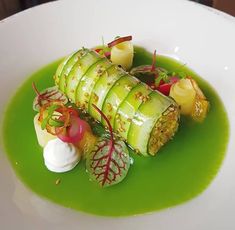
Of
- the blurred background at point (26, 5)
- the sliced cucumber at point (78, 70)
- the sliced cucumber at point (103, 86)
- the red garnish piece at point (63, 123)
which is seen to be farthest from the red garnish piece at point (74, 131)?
the blurred background at point (26, 5)

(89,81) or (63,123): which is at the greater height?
(89,81)

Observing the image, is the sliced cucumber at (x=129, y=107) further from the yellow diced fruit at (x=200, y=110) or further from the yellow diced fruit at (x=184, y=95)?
the yellow diced fruit at (x=200, y=110)

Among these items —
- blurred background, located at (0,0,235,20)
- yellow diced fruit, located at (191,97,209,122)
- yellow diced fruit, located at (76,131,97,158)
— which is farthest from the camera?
blurred background, located at (0,0,235,20)

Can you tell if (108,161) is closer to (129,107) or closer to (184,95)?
(129,107)

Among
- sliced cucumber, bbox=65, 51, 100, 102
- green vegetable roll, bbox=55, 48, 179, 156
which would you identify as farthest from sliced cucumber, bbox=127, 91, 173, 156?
sliced cucumber, bbox=65, 51, 100, 102

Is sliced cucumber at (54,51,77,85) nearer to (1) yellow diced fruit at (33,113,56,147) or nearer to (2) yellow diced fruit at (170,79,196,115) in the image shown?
(1) yellow diced fruit at (33,113,56,147)

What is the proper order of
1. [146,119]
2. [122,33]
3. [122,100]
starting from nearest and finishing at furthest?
[146,119] < [122,100] < [122,33]

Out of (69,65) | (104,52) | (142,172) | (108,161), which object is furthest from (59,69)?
(142,172)
